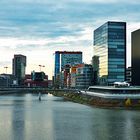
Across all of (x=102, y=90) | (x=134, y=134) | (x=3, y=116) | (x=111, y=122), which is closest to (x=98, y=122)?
(x=111, y=122)

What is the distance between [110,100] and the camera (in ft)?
470

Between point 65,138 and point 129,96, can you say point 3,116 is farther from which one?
point 129,96

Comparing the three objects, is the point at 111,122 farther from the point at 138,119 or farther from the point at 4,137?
the point at 4,137

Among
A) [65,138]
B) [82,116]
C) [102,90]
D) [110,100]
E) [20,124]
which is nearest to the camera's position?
[65,138]

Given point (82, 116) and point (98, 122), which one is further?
point (82, 116)

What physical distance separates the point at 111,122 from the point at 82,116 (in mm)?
13837

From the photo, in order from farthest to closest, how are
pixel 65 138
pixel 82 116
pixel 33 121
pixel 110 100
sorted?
pixel 110 100 < pixel 82 116 < pixel 33 121 < pixel 65 138

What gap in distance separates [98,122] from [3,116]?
24.4m

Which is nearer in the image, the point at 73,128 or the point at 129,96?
the point at 73,128

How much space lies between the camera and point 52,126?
81.1m

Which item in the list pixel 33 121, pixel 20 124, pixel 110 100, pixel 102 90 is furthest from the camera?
pixel 102 90

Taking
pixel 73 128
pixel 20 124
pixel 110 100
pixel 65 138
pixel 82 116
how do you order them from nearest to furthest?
pixel 65 138 → pixel 73 128 → pixel 20 124 → pixel 82 116 → pixel 110 100

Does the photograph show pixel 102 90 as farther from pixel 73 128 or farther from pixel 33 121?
pixel 73 128

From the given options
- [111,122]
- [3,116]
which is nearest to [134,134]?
[111,122]
